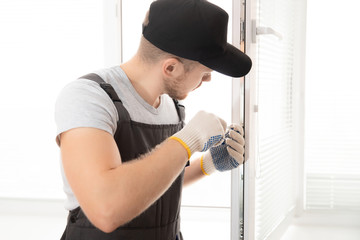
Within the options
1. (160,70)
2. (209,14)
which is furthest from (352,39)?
(160,70)

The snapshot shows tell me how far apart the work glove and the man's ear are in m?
0.28

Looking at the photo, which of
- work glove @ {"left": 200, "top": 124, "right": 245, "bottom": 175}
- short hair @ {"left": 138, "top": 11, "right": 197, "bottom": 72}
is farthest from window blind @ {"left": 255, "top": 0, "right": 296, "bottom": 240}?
short hair @ {"left": 138, "top": 11, "right": 197, "bottom": 72}

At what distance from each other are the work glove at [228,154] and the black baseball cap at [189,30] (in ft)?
0.90

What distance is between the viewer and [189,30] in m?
1.03

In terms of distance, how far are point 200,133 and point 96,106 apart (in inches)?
11.6

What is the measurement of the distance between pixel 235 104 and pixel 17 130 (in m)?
1.83

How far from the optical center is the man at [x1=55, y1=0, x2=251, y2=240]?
0.89 meters

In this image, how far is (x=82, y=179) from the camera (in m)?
0.89

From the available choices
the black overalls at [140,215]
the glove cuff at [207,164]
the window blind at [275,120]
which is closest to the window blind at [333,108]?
the window blind at [275,120]

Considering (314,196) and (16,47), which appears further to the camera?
(16,47)

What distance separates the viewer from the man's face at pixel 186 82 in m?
1.13

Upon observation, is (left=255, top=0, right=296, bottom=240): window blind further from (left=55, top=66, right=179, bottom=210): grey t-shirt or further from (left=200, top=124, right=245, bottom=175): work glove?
(left=55, top=66, right=179, bottom=210): grey t-shirt

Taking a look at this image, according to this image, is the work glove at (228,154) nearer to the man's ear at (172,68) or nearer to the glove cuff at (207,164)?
the glove cuff at (207,164)

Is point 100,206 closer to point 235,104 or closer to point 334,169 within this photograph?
point 235,104
